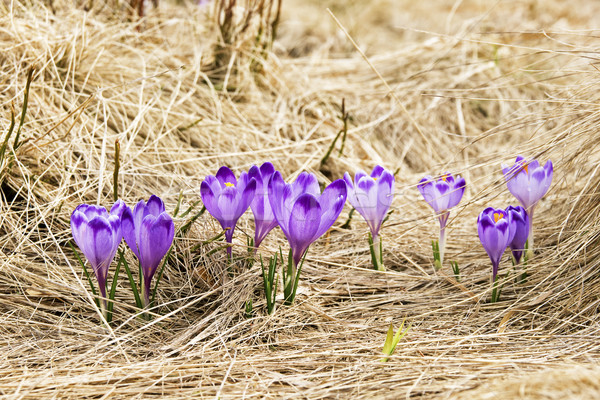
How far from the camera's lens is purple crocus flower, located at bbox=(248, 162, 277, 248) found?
175 centimetres

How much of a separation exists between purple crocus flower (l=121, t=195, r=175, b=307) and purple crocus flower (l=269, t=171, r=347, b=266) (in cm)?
29

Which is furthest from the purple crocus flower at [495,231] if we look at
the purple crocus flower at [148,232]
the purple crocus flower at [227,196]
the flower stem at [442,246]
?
the purple crocus flower at [148,232]

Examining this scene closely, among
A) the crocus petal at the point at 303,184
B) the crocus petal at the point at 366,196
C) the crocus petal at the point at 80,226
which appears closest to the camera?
the crocus petal at the point at 80,226

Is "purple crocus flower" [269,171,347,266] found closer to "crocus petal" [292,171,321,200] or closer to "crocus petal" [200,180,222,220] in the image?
"crocus petal" [292,171,321,200]

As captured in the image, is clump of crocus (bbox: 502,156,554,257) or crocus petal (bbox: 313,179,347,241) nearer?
crocus petal (bbox: 313,179,347,241)

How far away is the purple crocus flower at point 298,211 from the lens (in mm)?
1625

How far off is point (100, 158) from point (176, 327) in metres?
0.88

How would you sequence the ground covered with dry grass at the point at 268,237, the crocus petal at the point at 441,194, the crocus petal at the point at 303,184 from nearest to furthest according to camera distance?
the ground covered with dry grass at the point at 268,237 < the crocus petal at the point at 303,184 < the crocus petal at the point at 441,194

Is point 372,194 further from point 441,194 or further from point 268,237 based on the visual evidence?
point 268,237

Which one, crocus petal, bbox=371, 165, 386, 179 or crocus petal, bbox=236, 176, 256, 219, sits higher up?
crocus petal, bbox=371, 165, 386, 179

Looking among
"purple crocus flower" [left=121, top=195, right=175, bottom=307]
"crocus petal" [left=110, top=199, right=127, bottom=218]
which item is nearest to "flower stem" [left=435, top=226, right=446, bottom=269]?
"purple crocus flower" [left=121, top=195, right=175, bottom=307]

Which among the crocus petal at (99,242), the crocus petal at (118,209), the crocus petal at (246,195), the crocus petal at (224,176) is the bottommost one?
the crocus petal at (99,242)

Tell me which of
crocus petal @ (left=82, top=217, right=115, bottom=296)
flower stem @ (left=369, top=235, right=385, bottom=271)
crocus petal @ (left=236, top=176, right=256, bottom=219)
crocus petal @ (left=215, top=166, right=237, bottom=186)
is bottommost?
flower stem @ (left=369, top=235, right=385, bottom=271)

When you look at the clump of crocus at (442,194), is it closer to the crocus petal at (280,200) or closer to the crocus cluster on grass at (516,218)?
the crocus cluster on grass at (516,218)
